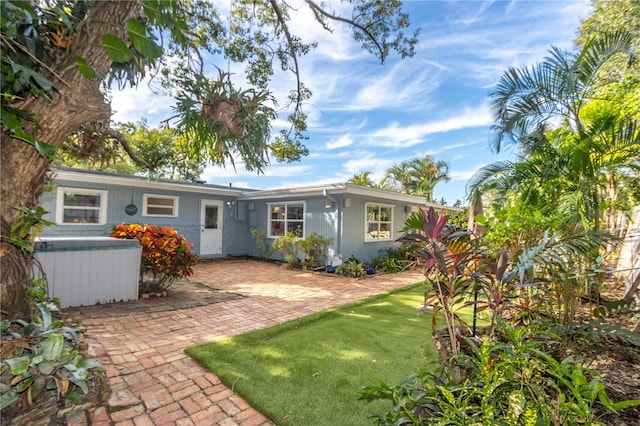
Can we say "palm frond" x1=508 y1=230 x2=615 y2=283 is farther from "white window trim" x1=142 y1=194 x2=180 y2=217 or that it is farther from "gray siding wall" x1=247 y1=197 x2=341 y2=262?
"white window trim" x1=142 y1=194 x2=180 y2=217

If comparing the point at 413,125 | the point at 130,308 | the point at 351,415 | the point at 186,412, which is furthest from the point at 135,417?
the point at 413,125

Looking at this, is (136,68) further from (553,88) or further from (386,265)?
(386,265)

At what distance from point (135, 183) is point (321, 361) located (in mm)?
8666

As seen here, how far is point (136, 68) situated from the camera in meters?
2.98

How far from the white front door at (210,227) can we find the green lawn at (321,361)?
7545 millimetres

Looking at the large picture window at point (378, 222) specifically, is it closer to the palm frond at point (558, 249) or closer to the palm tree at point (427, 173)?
the palm frond at point (558, 249)

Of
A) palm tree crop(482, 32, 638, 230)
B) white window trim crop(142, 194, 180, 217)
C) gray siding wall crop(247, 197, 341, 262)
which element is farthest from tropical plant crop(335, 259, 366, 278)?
white window trim crop(142, 194, 180, 217)

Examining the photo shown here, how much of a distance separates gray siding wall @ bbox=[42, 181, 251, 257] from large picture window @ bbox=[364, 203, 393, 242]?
16.7 ft

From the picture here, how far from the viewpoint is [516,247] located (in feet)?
11.4

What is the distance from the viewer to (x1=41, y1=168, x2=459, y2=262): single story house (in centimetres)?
822

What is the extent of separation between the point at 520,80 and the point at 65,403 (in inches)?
235

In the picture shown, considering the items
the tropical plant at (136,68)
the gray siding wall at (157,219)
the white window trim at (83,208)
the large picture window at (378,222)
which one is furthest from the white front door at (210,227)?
the tropical plant at (136,68)

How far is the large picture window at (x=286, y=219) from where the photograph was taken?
1023cm

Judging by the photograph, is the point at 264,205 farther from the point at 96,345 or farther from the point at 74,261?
the point at 96,345
